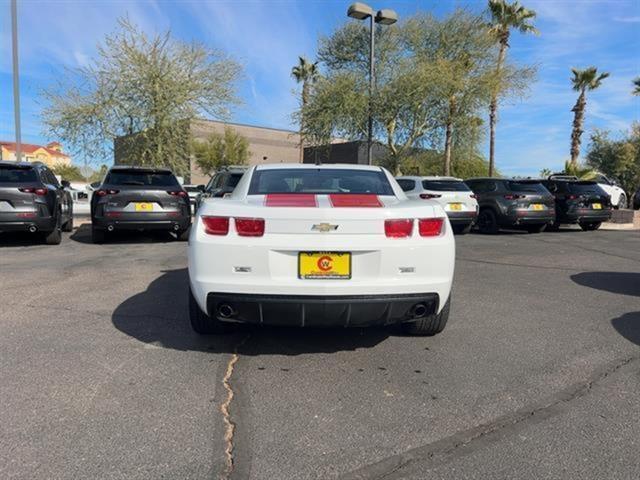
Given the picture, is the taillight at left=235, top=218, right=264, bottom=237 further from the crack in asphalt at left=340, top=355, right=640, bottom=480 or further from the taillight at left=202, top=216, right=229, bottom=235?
the crack in asphalt at left=340, top=355, right=640, bottom=480

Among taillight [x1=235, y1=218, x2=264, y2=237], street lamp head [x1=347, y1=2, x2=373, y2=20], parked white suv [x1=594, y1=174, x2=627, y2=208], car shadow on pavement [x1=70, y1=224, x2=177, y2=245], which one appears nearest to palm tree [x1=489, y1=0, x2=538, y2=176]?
parked white suv [x1=594, y1=174, x2=627, y2=208]

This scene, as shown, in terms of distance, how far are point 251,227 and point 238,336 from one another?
1244mm

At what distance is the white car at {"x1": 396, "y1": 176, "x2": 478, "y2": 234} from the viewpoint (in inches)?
502

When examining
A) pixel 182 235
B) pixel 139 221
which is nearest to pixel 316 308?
pixel 139 221

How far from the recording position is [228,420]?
9.77 feet

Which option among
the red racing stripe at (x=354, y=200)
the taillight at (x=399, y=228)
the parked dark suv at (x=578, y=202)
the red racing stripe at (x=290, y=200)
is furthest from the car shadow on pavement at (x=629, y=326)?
the parked dark suv at (x=578, y=202)

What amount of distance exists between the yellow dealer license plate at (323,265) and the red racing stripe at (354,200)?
15.6 inches

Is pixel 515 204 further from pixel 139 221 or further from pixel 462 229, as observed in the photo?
pixel 139 221

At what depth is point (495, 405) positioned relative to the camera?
3188mm

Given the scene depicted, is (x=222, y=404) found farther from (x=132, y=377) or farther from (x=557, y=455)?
(x=557, y=455)

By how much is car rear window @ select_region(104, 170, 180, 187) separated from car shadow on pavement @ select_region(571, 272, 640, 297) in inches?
293

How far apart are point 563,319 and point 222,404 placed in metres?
3.57

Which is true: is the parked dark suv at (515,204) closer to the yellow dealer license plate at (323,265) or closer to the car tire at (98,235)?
the car tire at (98,235)

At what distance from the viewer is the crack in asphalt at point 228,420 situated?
252cm
